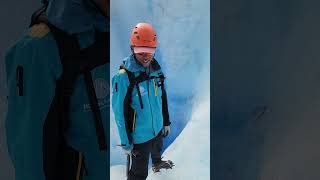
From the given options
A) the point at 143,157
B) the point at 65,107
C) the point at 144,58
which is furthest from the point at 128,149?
the point at 65,107

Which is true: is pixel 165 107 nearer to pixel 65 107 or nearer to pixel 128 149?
pixel 128 149

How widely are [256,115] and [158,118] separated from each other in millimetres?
339

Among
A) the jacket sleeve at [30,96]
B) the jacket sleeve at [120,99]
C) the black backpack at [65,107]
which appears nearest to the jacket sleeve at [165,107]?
the jacket sleeve at [120,99]

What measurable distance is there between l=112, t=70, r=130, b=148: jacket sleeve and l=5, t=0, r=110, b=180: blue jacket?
9.2 inches

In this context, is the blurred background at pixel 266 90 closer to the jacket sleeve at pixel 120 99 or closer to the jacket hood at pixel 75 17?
the jacket sleeve at pixel 120 99

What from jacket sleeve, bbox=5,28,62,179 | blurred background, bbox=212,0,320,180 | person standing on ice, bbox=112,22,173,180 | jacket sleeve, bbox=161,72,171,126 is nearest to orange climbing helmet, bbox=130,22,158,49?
person standing on ice, bbox=112,22,173,180

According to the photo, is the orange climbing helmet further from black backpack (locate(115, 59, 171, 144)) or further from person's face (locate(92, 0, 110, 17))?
person's face (locate(92, 0, 110, 17))

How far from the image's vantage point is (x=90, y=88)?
964mm

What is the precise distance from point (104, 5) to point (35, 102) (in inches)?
11.2

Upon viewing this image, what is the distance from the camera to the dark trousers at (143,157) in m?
1.33

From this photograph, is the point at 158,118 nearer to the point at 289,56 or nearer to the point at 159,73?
the point at 159,73

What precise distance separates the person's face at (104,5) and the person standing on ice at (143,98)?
228mm

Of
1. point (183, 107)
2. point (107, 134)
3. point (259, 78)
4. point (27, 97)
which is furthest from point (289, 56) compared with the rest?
point (27, 97)

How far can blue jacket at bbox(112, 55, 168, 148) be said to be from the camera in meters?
1.26
